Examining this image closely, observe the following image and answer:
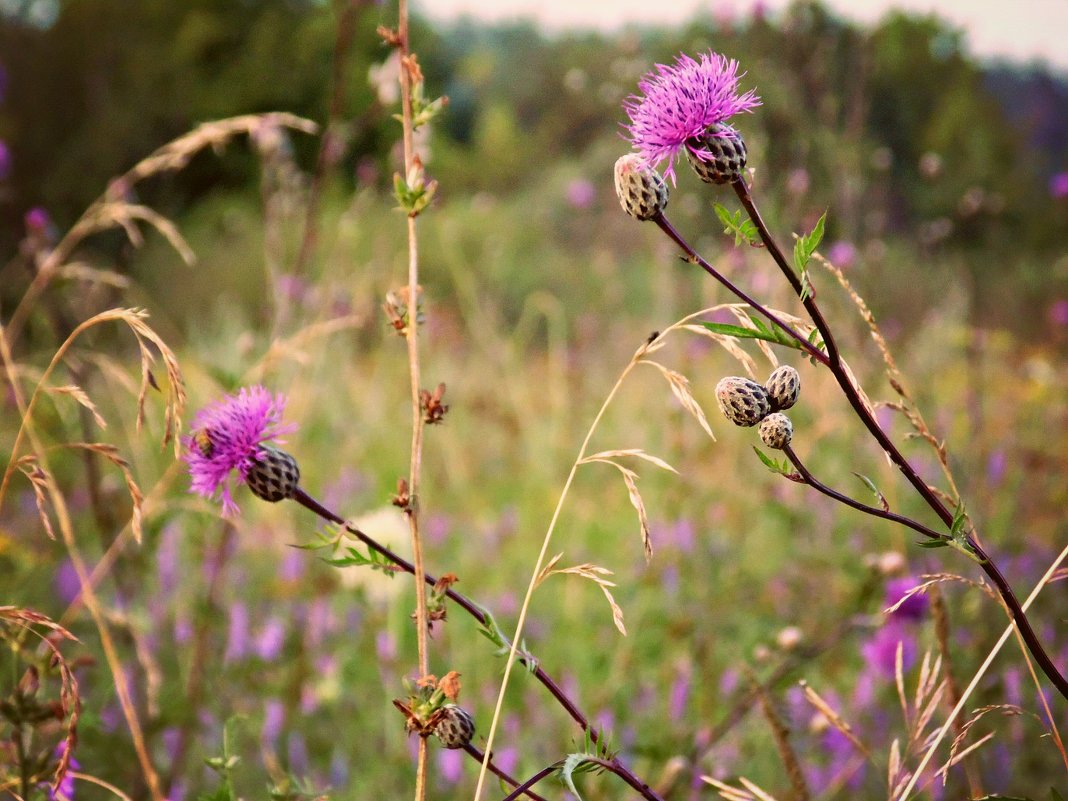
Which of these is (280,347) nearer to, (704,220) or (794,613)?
(794,613)

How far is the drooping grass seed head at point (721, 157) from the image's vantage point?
2.00 ft

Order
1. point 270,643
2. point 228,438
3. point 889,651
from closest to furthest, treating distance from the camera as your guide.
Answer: point 228,438
point 889,651
point 270,643

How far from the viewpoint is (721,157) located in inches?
24.0

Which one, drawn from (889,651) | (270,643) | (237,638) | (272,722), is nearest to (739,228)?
(889,651)

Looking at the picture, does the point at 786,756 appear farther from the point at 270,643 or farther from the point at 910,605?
the point at 270,643

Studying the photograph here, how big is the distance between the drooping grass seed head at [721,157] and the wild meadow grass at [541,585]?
0.57 feet

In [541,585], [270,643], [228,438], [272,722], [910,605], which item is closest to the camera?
[228,438]

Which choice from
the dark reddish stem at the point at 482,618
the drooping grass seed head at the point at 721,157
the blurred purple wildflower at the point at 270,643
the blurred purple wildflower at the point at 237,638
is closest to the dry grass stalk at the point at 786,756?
the dark reddish stem at the point at 482,618

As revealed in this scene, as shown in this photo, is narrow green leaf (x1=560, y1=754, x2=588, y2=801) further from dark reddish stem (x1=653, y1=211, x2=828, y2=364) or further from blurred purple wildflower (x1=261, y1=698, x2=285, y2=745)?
blurred purple wildflower (x1=261, y1=698, x2=285, y2=745)

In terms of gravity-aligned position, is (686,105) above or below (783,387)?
above

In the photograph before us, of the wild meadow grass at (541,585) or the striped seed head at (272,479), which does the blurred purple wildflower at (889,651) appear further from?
the striped seed head at (272,479)

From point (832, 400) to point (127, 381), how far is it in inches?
71.7

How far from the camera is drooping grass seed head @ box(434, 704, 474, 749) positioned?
63cm

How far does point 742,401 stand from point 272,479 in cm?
32
